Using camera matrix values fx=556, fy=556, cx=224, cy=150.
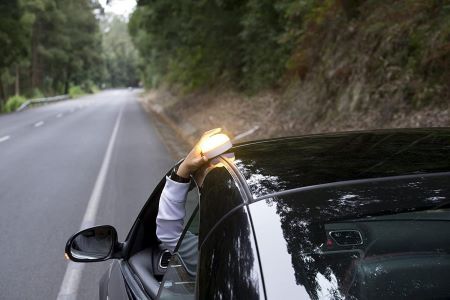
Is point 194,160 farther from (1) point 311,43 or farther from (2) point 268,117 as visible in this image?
(2) point 268,117

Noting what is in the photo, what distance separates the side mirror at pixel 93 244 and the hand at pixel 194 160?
76 cm

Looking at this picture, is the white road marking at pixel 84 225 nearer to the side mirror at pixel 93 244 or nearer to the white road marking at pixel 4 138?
the side mirror at pixel 93 244

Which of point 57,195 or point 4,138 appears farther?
point 4,138

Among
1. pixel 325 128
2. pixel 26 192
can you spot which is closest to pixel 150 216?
pixel 26 192

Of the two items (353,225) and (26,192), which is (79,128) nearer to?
(26,192)

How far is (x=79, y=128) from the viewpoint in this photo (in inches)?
930

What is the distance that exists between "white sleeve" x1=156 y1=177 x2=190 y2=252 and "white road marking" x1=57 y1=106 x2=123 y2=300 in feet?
9.24

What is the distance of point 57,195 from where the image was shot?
9.48 meters

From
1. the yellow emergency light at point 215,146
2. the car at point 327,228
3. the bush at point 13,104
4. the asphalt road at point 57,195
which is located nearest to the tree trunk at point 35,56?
the bush at point 13,104

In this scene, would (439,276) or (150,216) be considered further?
(150,216)

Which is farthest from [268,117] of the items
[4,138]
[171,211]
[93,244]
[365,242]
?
[365,242]

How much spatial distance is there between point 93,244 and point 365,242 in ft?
5.33

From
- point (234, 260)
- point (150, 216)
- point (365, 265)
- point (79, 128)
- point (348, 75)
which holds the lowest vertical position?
point (79, 128)

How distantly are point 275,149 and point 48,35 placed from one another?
68925 millimetres
